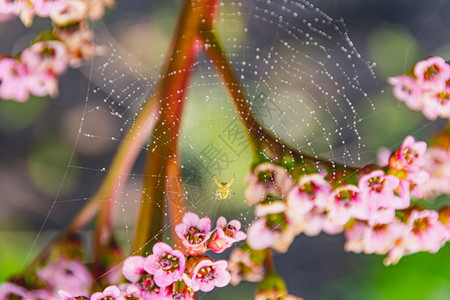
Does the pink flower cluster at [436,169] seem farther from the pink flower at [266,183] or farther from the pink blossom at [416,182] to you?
the pink flower at [266,183]

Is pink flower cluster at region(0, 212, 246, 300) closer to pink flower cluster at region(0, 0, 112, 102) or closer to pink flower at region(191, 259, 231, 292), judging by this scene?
pink flower at region(191, 259, 231, 292)

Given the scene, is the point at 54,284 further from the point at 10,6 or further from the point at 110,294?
the point at 10,6

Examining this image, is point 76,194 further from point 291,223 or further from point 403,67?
point 403,67

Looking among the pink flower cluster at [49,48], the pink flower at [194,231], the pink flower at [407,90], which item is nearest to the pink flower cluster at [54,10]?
the pink flower cluster at [49,48]

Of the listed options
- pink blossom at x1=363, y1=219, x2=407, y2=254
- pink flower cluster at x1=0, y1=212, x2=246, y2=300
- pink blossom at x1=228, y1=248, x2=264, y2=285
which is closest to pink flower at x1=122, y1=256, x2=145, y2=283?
pink flower cluster at x1=0, y1=212, x2=246, y2=300

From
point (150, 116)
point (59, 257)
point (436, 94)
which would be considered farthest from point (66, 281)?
point (436, 94)
